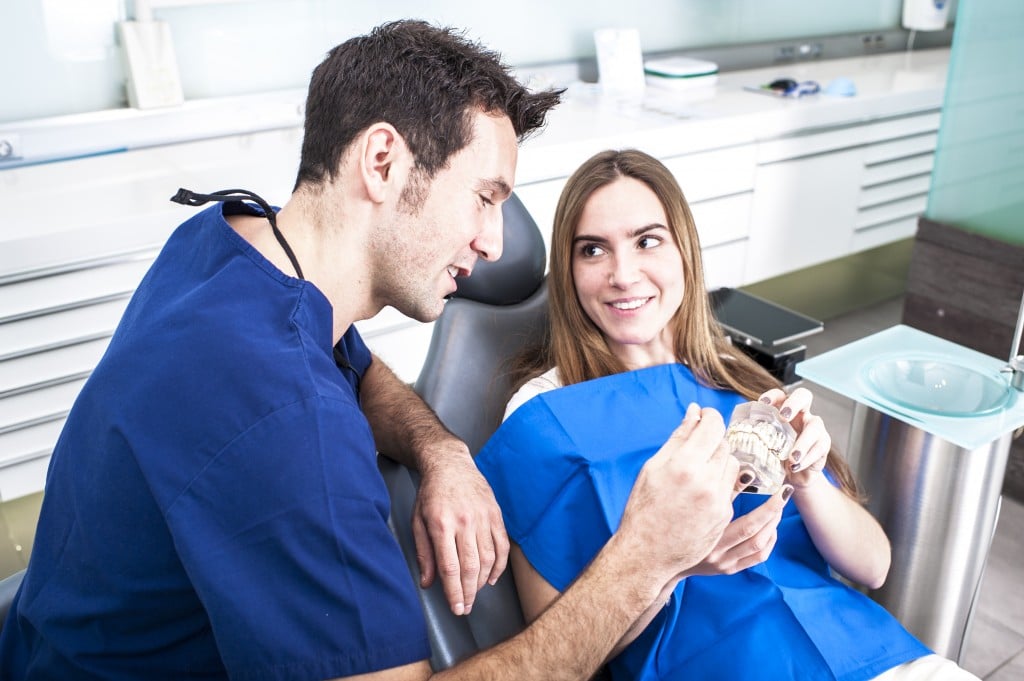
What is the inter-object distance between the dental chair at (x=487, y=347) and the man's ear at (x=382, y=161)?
447 millimetres

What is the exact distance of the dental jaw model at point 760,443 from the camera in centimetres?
105

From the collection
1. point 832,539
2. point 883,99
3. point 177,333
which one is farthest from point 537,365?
point 883,99

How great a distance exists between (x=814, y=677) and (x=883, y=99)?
2485mm

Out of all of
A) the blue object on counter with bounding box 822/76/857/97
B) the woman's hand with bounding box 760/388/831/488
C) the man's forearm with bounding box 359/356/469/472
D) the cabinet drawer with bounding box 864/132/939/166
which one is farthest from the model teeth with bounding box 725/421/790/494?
the cabinet drawer with bounding box 864/132/939/166

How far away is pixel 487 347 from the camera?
1.59 m

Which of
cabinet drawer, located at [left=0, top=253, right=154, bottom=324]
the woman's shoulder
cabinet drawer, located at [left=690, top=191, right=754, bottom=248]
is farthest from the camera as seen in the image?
cabinet drawer, located at [left=690, top=191, right=754, bottom=248]

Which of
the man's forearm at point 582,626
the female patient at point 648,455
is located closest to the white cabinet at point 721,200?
the female patient at point 648,455

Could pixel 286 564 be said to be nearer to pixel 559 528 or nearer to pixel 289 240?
pixel 289 240

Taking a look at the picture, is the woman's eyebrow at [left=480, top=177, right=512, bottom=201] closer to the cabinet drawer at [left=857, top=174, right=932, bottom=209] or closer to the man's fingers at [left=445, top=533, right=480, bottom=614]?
the man's fingers at [left=445, top=533, right=480, bottom=614]

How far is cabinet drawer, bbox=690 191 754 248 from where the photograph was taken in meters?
2.91

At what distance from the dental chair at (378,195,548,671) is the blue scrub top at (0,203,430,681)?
0.40m

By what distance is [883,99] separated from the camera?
3.20 m

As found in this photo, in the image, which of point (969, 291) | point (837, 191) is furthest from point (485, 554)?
point (837, 191)

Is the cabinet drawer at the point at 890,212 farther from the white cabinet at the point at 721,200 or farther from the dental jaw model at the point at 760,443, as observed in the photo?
the dental jaw model at the point at 760,443
